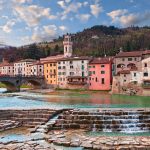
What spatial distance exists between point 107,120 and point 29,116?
7.83 m

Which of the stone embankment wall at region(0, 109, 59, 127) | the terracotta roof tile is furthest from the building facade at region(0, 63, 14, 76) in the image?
the stone embankment wall at region(0, 109, 59, 127)

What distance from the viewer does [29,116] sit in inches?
1297

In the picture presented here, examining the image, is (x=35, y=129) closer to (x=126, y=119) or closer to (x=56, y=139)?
(x=56, y=139)

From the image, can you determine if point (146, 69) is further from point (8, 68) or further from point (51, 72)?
point (8, 68)

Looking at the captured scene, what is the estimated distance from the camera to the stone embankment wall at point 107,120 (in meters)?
29.7

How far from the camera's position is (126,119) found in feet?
102

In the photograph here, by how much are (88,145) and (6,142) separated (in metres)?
5.95

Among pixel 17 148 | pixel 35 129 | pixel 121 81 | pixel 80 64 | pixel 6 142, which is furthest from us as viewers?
pixel 80 64

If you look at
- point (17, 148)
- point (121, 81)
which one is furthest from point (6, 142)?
point (121, 81)

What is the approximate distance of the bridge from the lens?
103375 mm

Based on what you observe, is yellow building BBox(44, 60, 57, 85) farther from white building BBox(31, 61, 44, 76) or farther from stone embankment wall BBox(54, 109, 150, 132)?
stone embankment wall BBox(54, 109, 150, 132)

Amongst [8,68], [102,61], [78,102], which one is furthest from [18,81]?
[8,68]

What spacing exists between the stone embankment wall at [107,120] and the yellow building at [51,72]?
80.2 meters

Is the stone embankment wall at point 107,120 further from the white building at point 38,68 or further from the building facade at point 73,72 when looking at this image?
the white building at point 38,68
